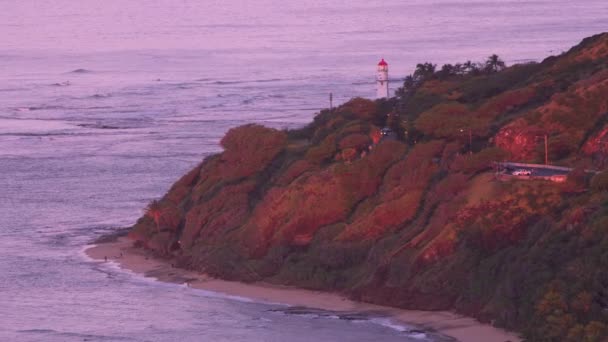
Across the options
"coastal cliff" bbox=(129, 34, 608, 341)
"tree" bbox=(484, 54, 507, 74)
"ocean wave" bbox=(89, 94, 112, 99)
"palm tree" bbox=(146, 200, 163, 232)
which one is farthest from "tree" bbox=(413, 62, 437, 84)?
"ocean wave" bbox=(89, 94, 112, 99)

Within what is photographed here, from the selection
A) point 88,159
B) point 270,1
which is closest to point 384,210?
point 88,159

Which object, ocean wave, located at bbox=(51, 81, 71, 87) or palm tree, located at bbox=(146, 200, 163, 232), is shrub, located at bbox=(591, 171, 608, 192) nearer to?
palm tree, located at bbox=(146, 200, 163, 232)

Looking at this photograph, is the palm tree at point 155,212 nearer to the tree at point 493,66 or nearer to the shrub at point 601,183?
the shrub at point 601,183

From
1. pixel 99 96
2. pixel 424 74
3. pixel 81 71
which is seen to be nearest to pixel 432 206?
pixel 424 74

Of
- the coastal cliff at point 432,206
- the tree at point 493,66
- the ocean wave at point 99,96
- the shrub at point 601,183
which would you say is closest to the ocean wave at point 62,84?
the ocean wave at point 99,96

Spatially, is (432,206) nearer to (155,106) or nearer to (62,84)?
(155,106)

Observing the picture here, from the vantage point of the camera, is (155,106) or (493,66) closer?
(493,66)
